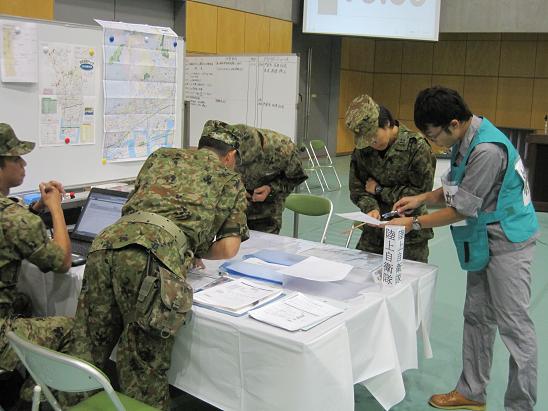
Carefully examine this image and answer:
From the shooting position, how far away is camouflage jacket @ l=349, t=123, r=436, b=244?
2.86 m

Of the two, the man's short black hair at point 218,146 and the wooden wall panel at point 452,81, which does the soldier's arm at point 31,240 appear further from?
the wooden wall panel at point 452,81

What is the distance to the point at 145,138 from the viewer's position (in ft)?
12.4

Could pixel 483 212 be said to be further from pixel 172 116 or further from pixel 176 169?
pixel 172 116

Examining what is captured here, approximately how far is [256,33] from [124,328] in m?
7.39

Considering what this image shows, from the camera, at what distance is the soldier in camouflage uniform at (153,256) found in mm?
1796

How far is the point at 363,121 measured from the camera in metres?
2.71

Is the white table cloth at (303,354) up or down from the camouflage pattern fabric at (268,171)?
down

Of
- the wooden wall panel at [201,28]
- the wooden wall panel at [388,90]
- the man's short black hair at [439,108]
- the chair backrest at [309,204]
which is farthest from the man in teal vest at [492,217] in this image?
the wooden wall panel at [388,90]

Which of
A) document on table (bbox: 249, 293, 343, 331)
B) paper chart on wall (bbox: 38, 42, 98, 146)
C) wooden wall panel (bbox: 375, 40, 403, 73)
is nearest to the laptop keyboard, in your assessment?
paper chart on wall (bbox: 38, 42, 98, 146)

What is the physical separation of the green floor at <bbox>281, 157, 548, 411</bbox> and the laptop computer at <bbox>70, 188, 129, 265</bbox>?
4.55 feet

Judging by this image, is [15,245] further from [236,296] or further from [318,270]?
[318,270]

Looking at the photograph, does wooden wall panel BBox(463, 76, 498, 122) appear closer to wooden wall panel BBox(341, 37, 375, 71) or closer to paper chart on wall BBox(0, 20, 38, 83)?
wooden wall panel BBox(341, 37, 375, 71)

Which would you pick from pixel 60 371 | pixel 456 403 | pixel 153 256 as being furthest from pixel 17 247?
pixel 456 403

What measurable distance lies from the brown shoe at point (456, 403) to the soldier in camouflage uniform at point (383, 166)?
0.68m
